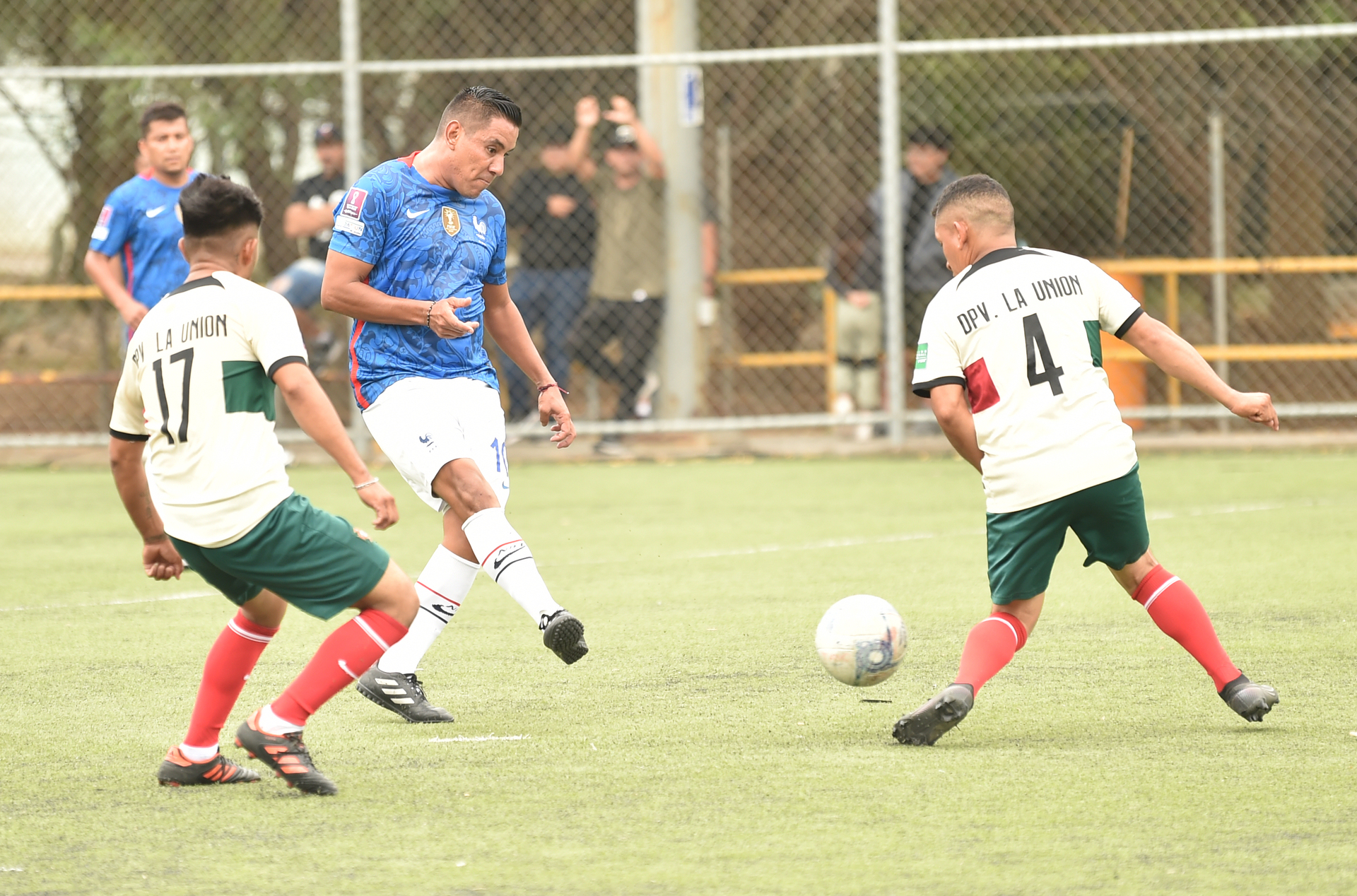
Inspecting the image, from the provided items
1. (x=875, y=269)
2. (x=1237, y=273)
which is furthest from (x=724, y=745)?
(x=1237, y=273)

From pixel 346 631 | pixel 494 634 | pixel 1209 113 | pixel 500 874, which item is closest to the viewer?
pixel 500 874

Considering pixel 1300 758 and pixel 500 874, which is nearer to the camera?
pixel 500 874

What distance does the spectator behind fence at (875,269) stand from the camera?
42.4 feet

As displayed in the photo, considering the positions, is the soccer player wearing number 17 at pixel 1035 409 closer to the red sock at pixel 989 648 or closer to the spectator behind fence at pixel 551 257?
the red sock at pixel 989 648

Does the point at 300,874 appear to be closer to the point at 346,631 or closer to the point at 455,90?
the point at 346,631

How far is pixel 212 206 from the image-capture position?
438cm

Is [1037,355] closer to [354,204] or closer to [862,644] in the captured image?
[862,644]

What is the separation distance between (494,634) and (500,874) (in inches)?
129

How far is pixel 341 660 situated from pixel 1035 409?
2015 millimetres

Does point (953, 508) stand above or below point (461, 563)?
below

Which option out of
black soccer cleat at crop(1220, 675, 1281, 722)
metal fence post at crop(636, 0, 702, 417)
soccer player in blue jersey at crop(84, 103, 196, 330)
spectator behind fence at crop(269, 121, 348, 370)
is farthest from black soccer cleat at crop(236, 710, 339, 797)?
metal fence post at crop(636, 0, 702, 417)

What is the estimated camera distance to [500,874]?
3.65 m

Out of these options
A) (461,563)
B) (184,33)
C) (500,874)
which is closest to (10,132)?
(184,33)

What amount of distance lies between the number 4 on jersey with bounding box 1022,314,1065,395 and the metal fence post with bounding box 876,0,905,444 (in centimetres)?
814
